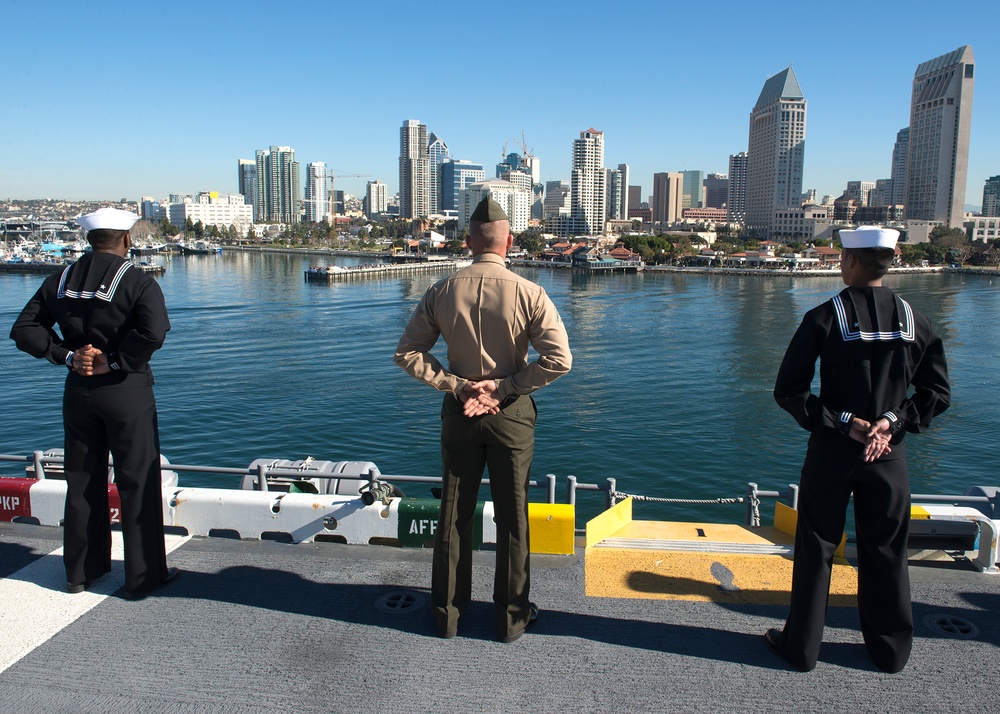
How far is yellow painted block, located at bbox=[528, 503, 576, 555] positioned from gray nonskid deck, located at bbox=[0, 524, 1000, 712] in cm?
29

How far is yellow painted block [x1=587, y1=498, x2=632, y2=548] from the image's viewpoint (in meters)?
4.50

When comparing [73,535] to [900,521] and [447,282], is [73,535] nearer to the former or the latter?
[447,282]

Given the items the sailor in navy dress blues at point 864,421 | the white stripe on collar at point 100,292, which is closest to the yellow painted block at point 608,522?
the sailor in navy dress blues at point 864,421

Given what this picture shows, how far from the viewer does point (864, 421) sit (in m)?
2.87

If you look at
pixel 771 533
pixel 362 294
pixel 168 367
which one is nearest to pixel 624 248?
pixel 362 294

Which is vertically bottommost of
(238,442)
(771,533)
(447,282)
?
(238,442)

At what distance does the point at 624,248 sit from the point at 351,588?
435 feet

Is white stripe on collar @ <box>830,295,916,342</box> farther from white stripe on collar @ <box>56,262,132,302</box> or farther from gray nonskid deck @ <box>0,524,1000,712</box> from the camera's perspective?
white stripe on collar @ <box>56,262,132,302</box>

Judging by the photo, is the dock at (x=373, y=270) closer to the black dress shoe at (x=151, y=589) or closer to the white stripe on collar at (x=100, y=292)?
the black dress shoe at (x=151, y=589)

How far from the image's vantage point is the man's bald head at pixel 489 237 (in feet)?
10.3

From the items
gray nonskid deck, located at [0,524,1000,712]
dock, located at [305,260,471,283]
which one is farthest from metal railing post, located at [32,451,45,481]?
dock, located at [305,260,471,283]

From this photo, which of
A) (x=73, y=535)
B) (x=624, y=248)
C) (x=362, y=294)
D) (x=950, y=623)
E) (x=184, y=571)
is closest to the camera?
(x=950, y=623)

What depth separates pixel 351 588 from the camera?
3893 mm

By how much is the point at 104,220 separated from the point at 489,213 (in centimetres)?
192
